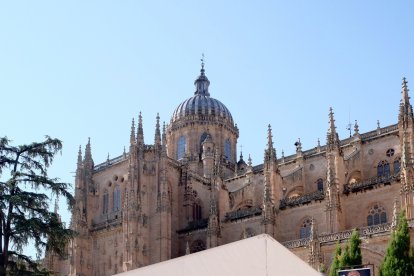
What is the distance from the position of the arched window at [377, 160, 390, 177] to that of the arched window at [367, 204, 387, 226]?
15.8 feet

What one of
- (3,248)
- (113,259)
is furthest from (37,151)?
(113,259)

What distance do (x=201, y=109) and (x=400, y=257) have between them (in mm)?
38771

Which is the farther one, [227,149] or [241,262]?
[227,149]

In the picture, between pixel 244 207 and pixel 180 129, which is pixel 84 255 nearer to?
pixel 244 207

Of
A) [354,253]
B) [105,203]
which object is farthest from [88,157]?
[354,253]

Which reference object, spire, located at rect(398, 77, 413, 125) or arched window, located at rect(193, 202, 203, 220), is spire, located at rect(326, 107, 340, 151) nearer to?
spire, located at rect(398, 77, 413, 125)

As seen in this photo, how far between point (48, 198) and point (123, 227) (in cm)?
2624

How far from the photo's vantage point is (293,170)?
50500 mm

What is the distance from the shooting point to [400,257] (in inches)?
1108

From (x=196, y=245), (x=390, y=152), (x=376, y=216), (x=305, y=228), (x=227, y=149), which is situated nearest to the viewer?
(x=376, y=216)

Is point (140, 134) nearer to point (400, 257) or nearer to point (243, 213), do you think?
point (243, 213)

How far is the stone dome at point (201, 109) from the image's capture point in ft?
213

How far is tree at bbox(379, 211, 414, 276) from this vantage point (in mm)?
27750

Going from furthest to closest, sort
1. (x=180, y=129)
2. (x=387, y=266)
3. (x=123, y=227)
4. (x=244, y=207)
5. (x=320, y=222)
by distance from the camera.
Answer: (x=180, y=129) < (x=244, y=207) < (x=123, y=227) < (x=320, y=222) < (x=387, y=266)
